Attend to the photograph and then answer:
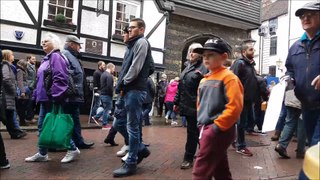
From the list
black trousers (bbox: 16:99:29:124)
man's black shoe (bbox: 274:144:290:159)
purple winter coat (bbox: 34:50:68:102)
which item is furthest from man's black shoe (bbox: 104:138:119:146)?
black trousers (bbox: 16:99:29:124)

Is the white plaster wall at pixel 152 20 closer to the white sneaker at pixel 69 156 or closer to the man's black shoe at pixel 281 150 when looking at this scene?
the man's black shoe at pixel 281 150

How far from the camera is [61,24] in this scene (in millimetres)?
13406

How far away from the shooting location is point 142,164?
5.39 m

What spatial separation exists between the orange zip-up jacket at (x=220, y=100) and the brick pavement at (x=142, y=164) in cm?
159

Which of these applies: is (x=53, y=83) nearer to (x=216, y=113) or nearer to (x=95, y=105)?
(x=216, y=113)

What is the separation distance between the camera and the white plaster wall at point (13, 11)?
1224 centimetres

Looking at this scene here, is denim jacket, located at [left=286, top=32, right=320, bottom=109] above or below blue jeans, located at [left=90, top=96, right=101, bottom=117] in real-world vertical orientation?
above

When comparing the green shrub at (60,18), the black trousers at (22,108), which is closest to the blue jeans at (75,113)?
the black trousers at (22,108)

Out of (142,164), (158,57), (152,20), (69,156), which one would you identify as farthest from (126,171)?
(152,20)

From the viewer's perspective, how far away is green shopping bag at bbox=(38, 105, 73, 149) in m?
4.84

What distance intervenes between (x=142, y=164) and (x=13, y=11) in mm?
9263

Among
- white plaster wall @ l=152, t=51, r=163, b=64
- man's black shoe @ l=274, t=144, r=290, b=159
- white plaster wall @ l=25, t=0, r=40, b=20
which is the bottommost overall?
man's black shoe @ l=274, t=144, r=290, b=159

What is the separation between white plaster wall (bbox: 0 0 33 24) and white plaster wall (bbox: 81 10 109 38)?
2.10 m

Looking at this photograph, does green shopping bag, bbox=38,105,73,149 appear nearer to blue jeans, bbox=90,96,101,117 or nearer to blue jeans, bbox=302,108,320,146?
blue jeans, bbox=302,108,320,146
